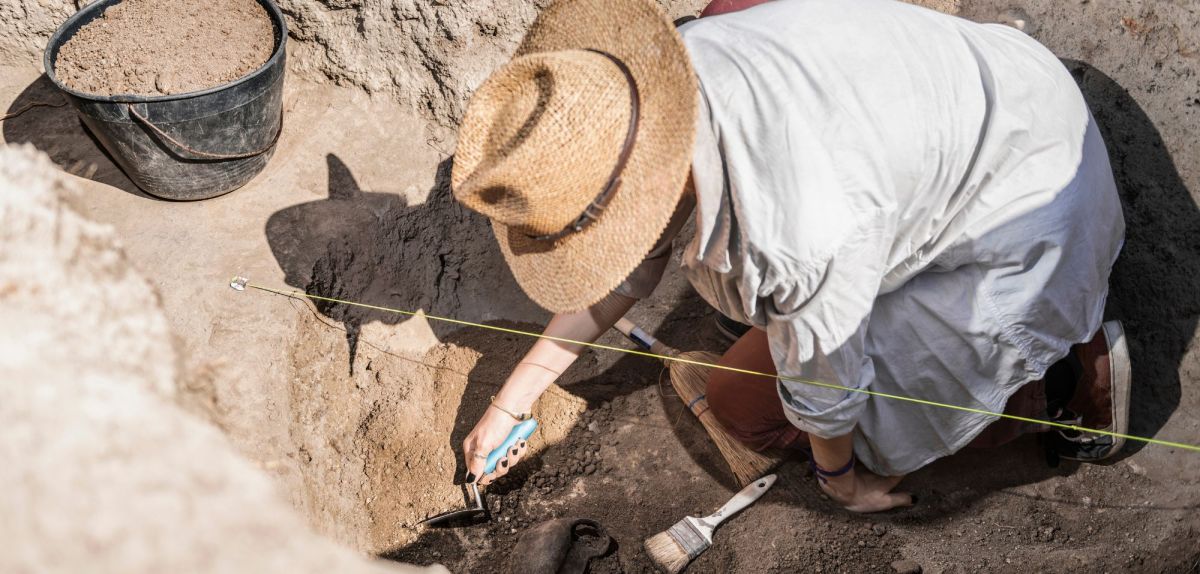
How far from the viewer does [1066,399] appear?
7.18 ft

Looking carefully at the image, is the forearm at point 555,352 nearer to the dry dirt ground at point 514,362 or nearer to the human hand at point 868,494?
the dry dirt ground at point 514,362

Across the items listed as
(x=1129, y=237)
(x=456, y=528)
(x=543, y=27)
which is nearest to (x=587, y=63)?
(x=543, y=27)

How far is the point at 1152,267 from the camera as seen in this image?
2.36 meters

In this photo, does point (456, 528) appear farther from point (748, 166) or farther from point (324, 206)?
point (748, 166)

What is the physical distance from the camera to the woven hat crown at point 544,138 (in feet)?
4.33

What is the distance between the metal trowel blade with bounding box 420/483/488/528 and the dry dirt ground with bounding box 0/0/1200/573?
0.11ft

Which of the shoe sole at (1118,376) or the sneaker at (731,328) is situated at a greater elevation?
the shoe sole at (1118,376)

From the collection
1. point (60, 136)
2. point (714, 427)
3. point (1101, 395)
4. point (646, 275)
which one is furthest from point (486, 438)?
point (60, 136)

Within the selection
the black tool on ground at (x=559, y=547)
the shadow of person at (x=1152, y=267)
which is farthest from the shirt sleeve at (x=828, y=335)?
the shadow of person at (x=1152, y=267)

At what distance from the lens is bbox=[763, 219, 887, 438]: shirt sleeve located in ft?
4.99

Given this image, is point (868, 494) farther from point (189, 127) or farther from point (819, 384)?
point (189, 127)

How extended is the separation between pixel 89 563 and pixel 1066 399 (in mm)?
2263

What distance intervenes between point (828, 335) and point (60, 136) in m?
2.65

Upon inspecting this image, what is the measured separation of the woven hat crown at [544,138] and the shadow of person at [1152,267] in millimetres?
1865
